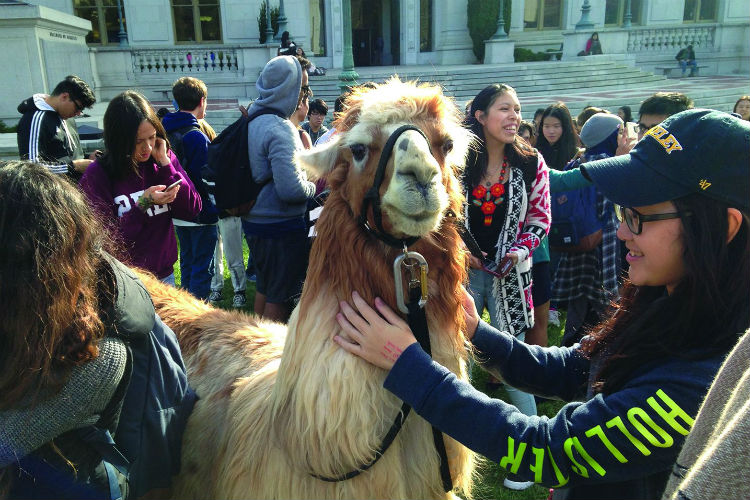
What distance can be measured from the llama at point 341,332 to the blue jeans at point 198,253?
10.4ft

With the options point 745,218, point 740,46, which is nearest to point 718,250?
point 745,218

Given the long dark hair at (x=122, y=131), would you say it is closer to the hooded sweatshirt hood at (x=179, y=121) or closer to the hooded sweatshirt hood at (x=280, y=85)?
the hooded sweatshirt hood at (x=280, y=85)

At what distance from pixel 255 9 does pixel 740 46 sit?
73.6 feet

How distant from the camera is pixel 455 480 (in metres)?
1.79

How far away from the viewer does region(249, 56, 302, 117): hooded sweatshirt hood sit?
3.87 metres

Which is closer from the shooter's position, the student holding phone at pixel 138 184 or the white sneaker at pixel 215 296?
the student holding phone at pixel 138 184

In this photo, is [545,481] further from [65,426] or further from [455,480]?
[65,426]

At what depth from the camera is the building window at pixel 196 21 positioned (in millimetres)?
22656

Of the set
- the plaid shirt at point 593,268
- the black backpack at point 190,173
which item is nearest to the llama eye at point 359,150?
the plaid shirt at point 593,268

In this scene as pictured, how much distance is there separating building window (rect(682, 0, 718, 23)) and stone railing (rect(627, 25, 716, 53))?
8.27 ft

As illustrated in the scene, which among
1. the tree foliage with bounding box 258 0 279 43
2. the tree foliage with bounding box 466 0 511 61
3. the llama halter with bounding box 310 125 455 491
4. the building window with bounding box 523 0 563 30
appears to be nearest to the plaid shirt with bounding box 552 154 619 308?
the llama halter with bounding box 310 125 455 491

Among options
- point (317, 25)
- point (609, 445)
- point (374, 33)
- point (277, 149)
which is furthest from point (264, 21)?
point (609, 445)

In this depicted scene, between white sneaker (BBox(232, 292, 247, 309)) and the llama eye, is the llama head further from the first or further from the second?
white sneaker (BBox(232, 292, 247, 309))

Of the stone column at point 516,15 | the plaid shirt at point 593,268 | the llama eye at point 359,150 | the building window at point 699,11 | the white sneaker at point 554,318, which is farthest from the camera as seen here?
the building window at point 699,11
